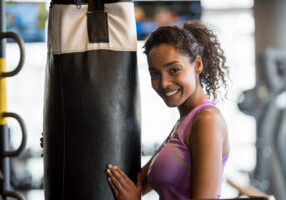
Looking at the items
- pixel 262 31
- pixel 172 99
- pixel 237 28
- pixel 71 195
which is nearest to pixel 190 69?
pixel 172 99

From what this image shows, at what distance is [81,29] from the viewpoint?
177 cm

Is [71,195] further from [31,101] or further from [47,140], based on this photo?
[31,101]

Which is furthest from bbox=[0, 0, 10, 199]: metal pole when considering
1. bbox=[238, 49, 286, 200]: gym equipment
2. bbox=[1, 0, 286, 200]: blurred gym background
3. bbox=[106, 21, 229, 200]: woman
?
bbox=[238, 49, 286, 200]: gym equipment

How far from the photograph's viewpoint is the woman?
153cm

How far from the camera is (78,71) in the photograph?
68.3 inches

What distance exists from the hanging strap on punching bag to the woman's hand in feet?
1.57

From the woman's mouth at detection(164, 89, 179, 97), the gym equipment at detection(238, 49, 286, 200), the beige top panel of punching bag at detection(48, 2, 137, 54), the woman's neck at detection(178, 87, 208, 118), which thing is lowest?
the gym equipment at detection(238, 49, 286, 200)

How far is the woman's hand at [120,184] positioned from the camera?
68.2 inches

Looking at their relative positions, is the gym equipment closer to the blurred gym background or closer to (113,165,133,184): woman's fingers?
the blurred gym background

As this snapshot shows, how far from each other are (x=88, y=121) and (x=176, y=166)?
0.36 metres

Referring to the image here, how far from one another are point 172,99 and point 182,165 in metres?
0.24

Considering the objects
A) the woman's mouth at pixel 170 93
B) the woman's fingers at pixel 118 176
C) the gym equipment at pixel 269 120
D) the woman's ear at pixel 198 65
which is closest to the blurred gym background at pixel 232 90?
the gym equipment at pixel 269 120

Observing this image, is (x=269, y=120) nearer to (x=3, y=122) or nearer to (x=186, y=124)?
(x=3, y=122)

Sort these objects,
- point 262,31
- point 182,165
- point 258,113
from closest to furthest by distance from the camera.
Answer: point 182,165, point 258,113, point 262,31
